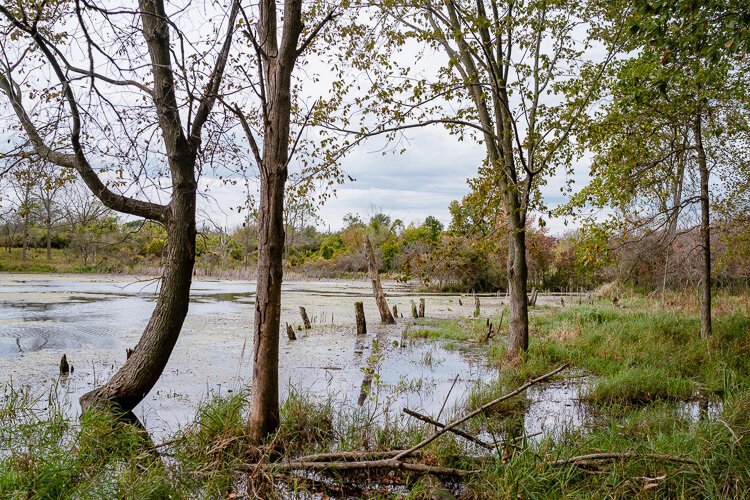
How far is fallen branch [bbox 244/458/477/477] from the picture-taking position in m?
3.82

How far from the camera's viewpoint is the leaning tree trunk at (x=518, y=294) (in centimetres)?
834

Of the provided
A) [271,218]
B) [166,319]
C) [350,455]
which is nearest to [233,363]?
[166,319]

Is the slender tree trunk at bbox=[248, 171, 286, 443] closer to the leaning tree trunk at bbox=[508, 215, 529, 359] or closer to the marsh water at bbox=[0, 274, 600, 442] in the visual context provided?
the marsh water at bbox=[0, 274, 600, 442]

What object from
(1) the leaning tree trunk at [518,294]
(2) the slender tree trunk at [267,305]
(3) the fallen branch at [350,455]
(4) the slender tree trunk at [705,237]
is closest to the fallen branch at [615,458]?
(3) the fallen branch at [350,455]

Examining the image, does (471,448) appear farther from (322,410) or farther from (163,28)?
(163,28)

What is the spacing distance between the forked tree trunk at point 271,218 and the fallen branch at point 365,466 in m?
0.56

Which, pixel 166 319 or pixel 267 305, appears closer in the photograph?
pixel 267 305

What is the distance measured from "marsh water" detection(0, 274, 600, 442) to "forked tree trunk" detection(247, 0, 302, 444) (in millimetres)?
316

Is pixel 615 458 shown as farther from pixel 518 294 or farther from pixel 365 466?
pixel 518 294

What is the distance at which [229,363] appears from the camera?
9.11 meters

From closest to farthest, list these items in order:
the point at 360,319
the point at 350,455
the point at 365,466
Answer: the point at 365,466, the point at 350,455, the point at 360,319

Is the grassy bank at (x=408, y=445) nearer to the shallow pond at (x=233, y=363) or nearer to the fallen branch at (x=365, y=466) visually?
the fallen branch at (x=365, y=466)

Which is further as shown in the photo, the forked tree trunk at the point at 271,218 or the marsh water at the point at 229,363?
the marsh water at the point at 229,363

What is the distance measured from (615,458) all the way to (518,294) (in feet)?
15.5
